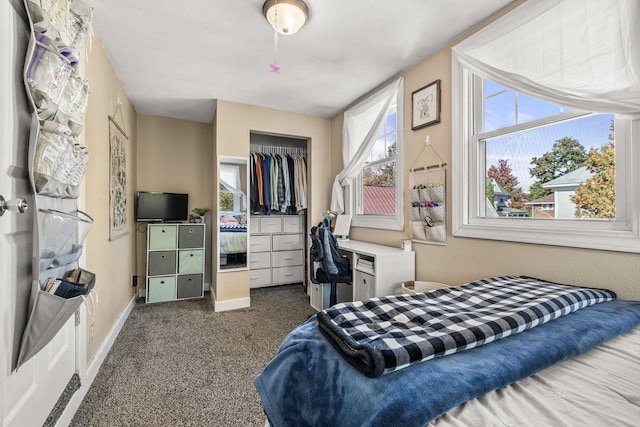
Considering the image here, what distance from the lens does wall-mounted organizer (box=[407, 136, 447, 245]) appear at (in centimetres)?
221

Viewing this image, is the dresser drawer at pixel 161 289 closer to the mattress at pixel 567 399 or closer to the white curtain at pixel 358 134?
the white curtain at pixel 358 134

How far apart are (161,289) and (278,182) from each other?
2027mm

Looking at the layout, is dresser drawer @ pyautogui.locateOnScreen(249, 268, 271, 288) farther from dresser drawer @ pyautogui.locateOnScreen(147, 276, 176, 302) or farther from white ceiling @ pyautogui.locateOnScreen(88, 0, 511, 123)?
white ceiling @ pyautogui.locateOnScreen(88, 0, 511, 123)

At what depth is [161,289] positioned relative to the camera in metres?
3.43

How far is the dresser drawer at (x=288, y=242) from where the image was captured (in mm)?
4084

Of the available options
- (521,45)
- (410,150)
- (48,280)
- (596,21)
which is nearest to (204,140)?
(410,150)

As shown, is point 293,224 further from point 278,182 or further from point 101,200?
point 101,200

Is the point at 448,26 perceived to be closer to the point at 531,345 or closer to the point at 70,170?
the point at 531,345

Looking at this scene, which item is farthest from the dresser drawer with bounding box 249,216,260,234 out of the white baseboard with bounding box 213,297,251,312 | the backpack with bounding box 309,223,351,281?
the backpack with bounding box 309,223,351,281

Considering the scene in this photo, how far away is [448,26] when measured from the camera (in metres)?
1.95

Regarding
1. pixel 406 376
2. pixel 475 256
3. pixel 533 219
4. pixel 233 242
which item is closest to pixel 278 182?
pixel 233 242

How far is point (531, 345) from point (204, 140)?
425 centimetres

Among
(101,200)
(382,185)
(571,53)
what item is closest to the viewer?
(571,53)

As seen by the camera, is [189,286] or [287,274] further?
[287,274]
